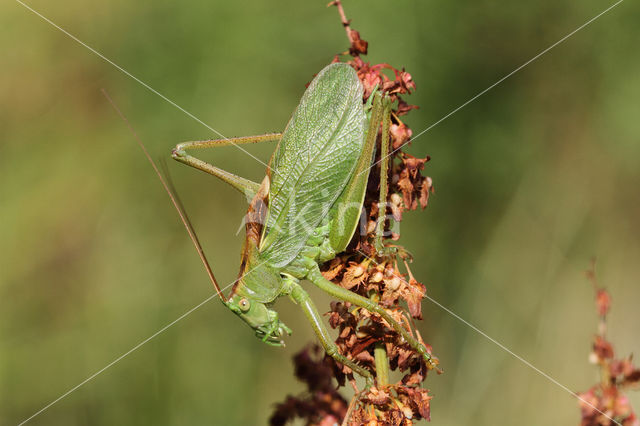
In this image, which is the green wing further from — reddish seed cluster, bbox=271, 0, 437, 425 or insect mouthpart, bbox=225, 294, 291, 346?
insect mouthpart, bbox=225, 294, 291, 346

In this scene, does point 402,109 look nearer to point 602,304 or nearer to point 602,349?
point 602,304

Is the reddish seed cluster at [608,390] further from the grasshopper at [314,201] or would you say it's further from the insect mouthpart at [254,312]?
the insect mouthpart at [254,312]

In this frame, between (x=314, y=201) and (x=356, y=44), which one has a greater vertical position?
(x=356, y=44)

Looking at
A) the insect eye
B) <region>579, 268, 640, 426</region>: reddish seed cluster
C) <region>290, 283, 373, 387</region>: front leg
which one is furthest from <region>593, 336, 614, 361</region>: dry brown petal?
the insect eye

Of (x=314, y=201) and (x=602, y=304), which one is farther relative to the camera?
(x=314, y=201)

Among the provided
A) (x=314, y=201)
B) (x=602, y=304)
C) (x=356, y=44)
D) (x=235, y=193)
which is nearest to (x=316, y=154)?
(x=314, y=201)

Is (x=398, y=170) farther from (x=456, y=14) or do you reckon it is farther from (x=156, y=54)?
(x=156, y=54)

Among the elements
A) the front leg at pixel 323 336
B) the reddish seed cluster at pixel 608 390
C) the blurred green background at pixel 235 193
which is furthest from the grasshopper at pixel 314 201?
the blurred green background at pixel 235 193

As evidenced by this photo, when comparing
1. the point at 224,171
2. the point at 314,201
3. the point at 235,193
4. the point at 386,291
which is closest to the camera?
the point at 386,291
